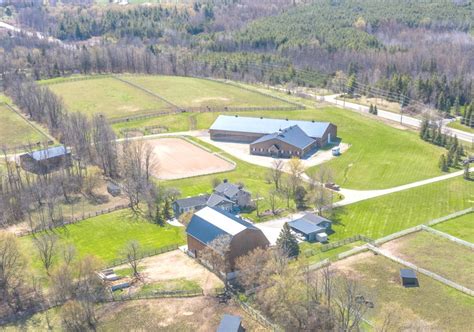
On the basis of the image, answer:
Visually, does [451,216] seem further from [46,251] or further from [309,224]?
[46,251]

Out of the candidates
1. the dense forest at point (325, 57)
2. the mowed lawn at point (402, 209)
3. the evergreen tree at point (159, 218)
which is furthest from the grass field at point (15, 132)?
the mowed lawn at point (402, 209)

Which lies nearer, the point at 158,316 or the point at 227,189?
the point at 158,316

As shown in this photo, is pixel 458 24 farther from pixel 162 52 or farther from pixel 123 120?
pixel 123 120

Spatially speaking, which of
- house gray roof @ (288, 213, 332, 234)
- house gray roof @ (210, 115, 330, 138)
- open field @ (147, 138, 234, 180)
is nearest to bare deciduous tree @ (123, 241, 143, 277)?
house gray roof @ (288, 213, 332, 234)

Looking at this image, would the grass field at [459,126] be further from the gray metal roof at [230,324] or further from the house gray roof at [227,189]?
the gray metal roof at [230,324]

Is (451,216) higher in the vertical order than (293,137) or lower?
lower

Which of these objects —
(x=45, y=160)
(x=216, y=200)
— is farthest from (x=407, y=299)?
(x=45, y=160)
